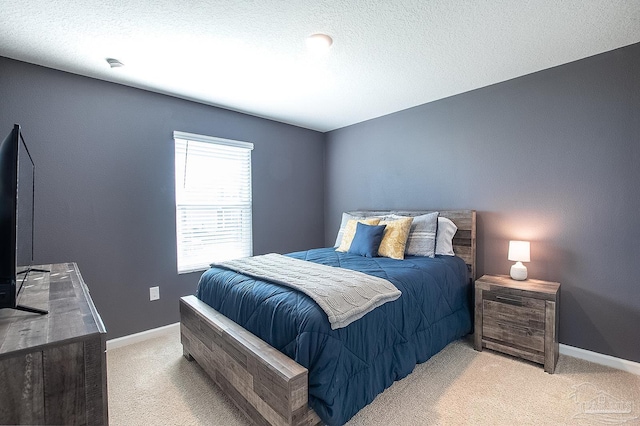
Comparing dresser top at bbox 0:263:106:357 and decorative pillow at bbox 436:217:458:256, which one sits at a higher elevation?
decorative pillow at bbox 436:217:458:256

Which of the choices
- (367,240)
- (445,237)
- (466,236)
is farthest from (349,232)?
(466,236)

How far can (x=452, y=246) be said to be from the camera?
9.70ft

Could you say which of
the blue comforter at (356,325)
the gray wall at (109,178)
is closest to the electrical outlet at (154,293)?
the gray wall at (109,178)

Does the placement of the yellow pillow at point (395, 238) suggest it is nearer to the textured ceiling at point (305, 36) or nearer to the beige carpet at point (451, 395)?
the beige carpet at point (451, 395)

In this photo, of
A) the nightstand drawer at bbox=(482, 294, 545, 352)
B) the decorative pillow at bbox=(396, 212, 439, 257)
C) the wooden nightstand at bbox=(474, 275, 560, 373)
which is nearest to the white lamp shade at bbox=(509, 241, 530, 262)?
the wooden nightstand at bbox=(474, 275, 560, 373)

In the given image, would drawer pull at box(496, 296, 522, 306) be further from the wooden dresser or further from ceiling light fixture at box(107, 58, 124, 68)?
ceiling light fixture at box(107, 58, 124, 68)

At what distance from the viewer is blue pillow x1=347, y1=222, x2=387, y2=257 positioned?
286 centimetres

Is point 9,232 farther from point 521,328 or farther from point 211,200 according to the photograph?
point 521,328

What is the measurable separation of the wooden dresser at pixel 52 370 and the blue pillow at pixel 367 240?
7.23 feet

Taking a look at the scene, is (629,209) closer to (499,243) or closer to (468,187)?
(499,243)

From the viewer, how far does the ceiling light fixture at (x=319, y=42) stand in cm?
197

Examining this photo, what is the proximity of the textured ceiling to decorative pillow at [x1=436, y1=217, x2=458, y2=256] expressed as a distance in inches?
53.6

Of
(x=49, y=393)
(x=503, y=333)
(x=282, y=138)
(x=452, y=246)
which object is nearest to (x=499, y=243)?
(x=452, y=246)

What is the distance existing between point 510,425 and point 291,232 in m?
3.02
